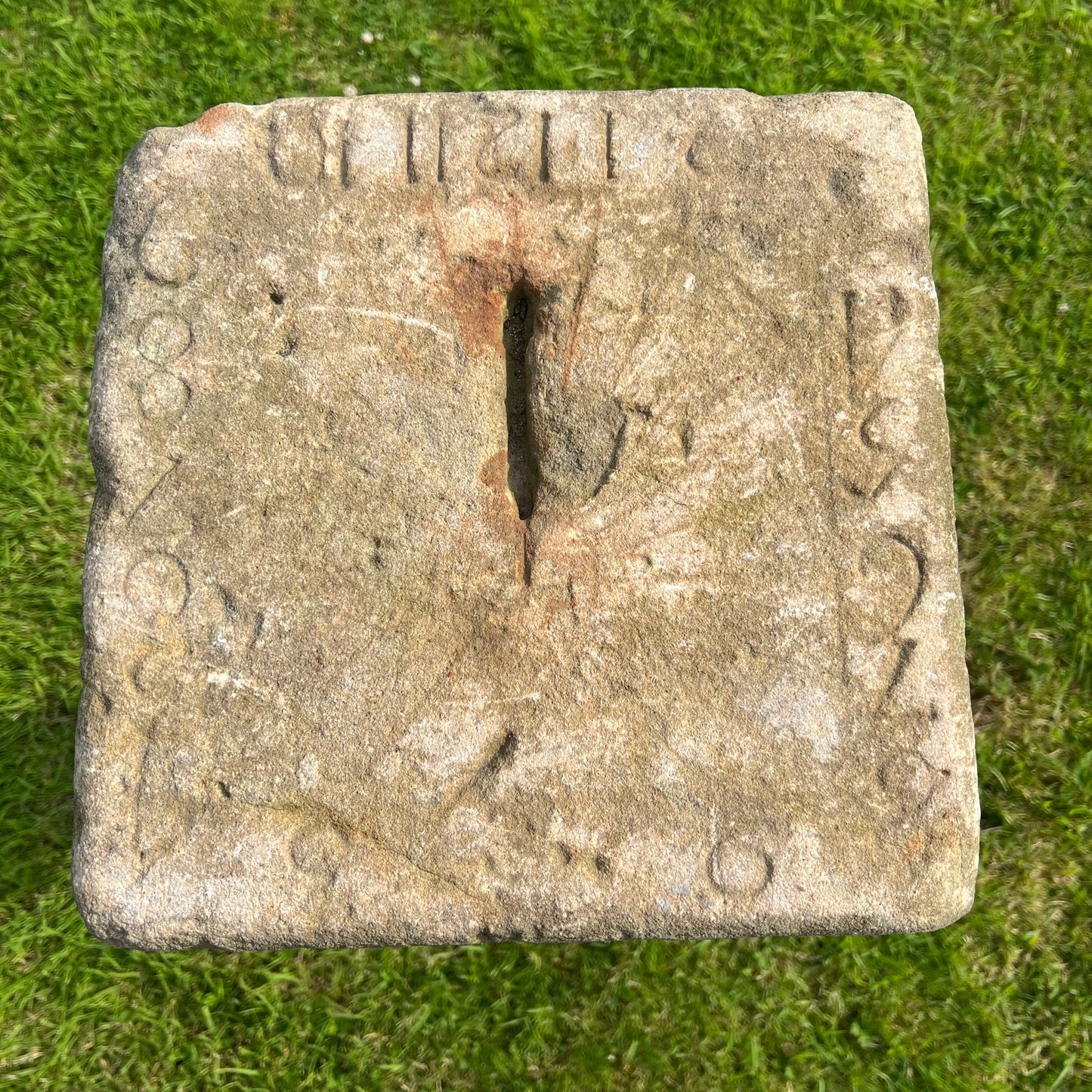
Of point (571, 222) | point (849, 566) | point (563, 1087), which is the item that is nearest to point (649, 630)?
point (849, 566)

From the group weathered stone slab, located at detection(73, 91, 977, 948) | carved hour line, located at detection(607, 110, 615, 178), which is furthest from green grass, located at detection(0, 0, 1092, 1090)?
carved hour line, located at detection(607, 110, 615, 178)

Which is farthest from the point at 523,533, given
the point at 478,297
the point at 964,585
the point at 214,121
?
the point at 964,585

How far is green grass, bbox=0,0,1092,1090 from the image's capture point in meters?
2.35

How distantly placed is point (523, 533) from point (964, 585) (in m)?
1.49

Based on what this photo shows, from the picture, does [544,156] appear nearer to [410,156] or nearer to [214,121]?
[410,156]

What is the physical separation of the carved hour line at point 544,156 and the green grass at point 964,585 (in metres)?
1.14

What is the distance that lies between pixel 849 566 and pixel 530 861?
27.7 inches

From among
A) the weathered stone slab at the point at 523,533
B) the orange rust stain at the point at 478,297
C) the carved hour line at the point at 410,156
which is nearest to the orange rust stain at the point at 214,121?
the weathered stone slab at the point at 523,533

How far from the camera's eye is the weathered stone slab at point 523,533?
1.54 metres

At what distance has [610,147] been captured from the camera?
1722 mm

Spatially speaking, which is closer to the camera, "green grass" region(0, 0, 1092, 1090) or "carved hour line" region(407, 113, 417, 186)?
"carved hour line" region(407, 113, 417, 186)

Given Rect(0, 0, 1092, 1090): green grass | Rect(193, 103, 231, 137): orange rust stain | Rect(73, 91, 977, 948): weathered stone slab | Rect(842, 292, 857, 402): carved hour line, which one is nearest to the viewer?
Rect(73, 91, 977, 948): weathered stone slab

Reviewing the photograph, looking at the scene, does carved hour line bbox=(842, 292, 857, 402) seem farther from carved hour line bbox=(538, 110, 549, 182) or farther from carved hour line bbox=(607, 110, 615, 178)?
carved hour line bbox=(538, 110, 549, 182)

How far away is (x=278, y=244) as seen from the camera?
1.70m
